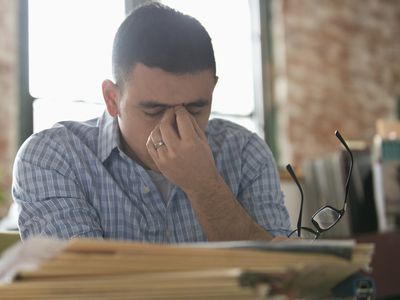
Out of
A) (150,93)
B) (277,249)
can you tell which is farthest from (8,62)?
(277,249)

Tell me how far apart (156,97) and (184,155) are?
0.13m

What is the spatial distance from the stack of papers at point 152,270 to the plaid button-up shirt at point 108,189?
0.80 m

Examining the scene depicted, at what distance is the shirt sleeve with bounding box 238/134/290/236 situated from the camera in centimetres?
152

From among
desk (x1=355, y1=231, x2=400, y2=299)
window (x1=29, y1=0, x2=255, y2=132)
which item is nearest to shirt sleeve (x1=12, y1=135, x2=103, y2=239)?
window (x1=29, y1=0, x2=255, y2=132)

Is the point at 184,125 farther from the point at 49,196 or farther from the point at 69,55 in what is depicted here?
the point at 69,55

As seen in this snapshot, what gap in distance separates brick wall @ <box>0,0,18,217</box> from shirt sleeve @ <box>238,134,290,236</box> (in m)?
1.58

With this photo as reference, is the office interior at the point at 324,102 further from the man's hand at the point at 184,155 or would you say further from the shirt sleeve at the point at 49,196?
the man's hand at the point at 184,155

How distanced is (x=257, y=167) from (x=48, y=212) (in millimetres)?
533

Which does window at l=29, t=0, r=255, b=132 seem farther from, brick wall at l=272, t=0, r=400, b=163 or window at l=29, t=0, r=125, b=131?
brick wall at l=272, t=0, r=400, b=163

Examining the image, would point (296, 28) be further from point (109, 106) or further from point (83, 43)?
point (109, 106)

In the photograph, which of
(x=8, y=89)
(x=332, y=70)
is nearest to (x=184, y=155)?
(x=8, y=89)

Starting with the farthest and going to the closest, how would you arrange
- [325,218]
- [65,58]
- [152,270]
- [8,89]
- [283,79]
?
[283,79] → [65,58] → [8,89] → [325,218] → [152,270]

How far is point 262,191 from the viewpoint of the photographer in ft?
5.13

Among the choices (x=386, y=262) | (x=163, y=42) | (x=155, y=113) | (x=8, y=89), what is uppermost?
(x=8, y=89)
